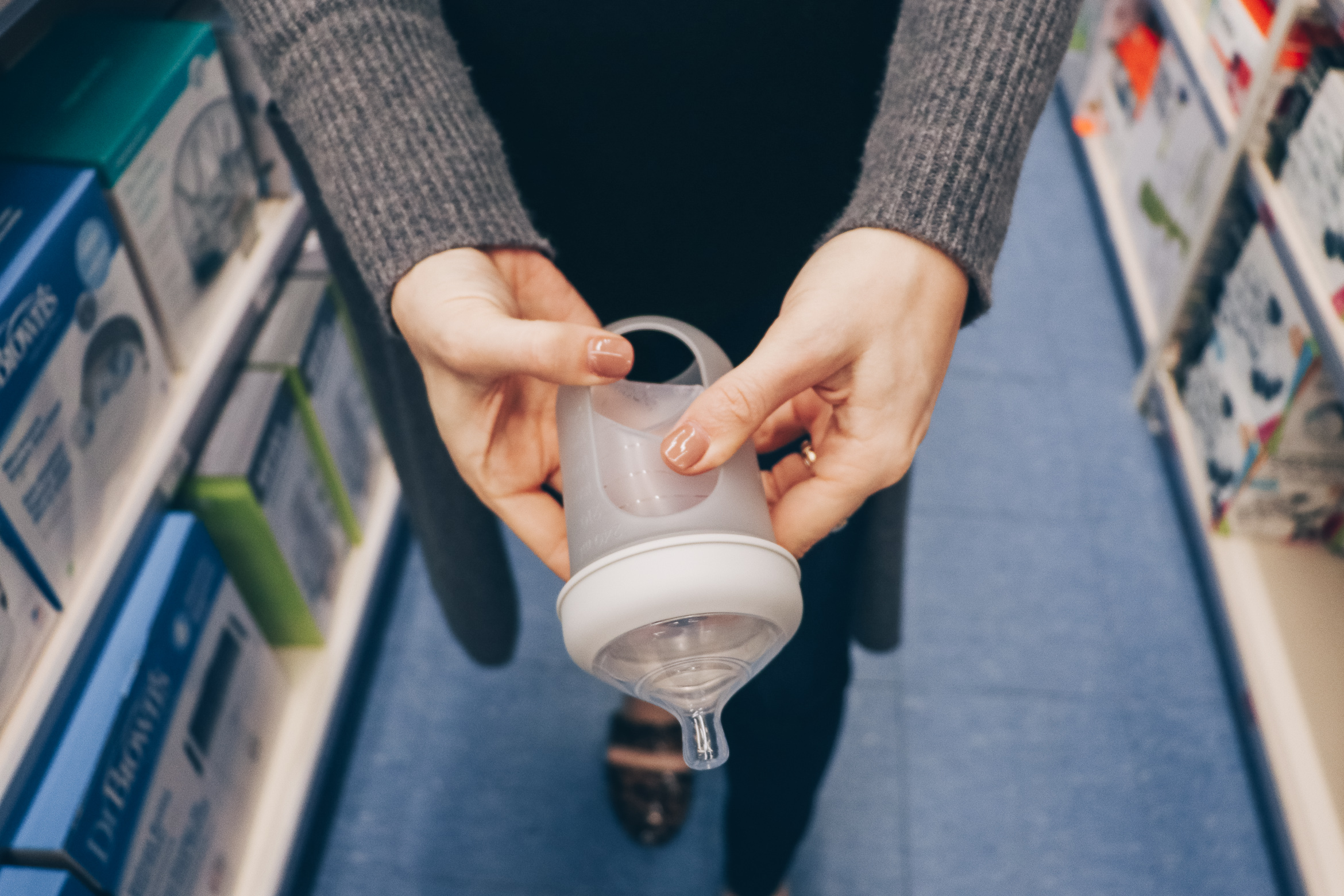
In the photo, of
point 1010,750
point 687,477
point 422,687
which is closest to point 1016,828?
point 1010,750

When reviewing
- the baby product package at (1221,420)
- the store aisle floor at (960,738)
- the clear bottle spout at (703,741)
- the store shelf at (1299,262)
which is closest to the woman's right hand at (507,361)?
the clear bottle spout at (703,741)

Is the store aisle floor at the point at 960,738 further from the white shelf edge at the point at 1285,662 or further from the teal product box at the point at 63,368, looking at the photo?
the teal product box at the point at 63,368

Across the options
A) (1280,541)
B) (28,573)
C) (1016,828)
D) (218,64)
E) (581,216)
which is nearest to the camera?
(581,216)

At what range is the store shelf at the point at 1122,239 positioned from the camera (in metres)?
1.78

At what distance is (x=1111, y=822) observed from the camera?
1.26m

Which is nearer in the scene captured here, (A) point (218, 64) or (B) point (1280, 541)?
(A) point (218, 64)

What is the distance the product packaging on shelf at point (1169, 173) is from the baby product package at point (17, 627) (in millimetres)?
1687

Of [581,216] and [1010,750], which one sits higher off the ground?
[581,216]

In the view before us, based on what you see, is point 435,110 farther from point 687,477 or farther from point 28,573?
point 28,573

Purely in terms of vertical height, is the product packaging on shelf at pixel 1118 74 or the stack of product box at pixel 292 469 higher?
the product packaging on shelf at pixel 1118 74

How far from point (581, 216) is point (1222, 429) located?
121 cm

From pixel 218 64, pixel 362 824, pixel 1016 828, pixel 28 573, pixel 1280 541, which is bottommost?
pixel 362 824

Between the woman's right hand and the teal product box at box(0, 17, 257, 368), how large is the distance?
1.68 feet

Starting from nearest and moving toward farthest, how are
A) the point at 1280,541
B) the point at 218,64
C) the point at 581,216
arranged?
1. the point at 581,216
2. the point at 218,64
3. the point at 1280,541
